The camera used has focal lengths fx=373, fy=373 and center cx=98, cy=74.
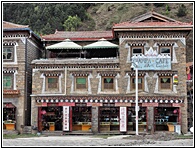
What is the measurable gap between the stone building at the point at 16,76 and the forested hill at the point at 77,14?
35129 mm

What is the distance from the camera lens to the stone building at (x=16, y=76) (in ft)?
97.4

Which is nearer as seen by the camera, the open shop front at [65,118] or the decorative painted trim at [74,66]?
the open shop front at [65,118]

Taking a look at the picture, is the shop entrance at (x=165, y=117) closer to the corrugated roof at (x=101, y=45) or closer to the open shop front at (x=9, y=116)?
the corrugated roof at (x=101, y=45)

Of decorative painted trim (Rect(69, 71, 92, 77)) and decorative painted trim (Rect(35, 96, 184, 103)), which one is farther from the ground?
decorative painted trim (Rect(69, 71, 92, 77))

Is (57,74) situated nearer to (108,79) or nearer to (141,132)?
(108,79)

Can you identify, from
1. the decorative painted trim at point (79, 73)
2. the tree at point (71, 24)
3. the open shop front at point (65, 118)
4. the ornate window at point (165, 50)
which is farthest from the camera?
the tree at point (71, 24)

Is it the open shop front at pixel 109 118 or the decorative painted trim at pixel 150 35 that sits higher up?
the decorative painted trim at pixel 150 35

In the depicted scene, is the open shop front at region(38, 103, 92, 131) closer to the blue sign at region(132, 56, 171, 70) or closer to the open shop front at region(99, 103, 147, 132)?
the open shop front at region(99, 103, 147, 132)

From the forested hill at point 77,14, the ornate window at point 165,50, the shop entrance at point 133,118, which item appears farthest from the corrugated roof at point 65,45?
the forested hill at point 77,14

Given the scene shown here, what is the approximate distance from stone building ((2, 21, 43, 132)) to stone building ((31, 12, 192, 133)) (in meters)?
0.94

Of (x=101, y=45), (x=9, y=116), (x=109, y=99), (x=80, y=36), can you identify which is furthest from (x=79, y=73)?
(x=9, y=116)

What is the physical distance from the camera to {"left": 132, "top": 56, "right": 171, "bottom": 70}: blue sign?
29000mm

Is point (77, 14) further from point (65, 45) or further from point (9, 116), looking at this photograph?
point (9, 116)

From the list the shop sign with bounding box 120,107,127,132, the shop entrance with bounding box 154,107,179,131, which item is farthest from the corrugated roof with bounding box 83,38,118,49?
the shop entrance with bounding box 154,107,179,131
